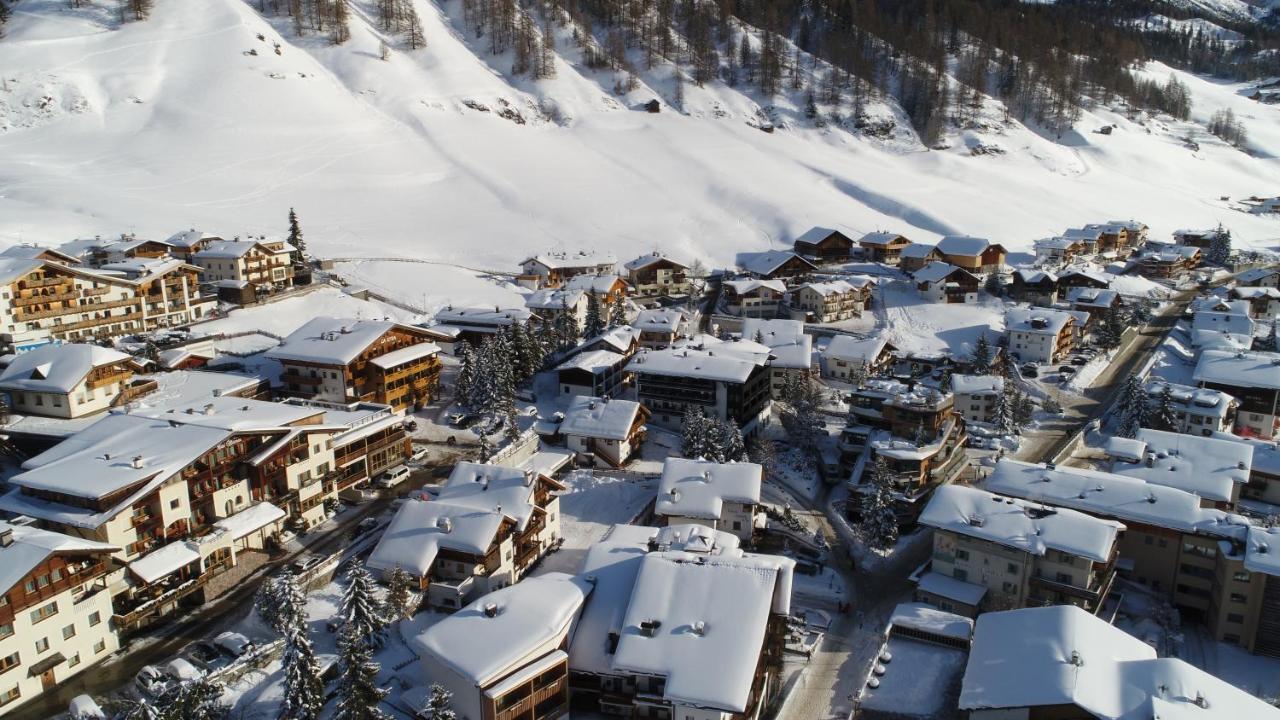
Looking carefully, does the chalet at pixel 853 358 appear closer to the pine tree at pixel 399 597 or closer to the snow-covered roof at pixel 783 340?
the snow-covered roof at pixel 783 340

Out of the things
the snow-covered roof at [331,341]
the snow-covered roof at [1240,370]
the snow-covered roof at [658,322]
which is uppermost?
the snow-covered roof at [331,341]

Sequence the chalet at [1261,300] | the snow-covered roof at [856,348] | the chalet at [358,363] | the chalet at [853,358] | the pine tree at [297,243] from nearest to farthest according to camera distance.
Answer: the chalet at [358,363] → the chalet at [853,358] → the snow-covered roof at [856,348] → the pine tree at [297,243] → the chalet at [1261,300]

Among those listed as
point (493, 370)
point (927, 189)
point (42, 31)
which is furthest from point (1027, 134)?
point (42, 31)

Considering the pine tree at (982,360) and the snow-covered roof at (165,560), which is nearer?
the snow-covered roof at (165,560)

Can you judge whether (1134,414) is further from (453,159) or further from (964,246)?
(453,159)

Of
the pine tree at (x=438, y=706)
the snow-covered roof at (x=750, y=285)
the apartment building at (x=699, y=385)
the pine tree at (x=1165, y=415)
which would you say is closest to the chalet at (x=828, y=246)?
the snow-covered roof at (x=750, y=285)

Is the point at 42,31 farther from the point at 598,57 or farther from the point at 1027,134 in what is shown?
the point at 1027,134

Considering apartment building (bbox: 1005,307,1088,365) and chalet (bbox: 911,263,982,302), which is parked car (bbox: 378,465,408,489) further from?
chalet (bbox: 911,263,982,302)
